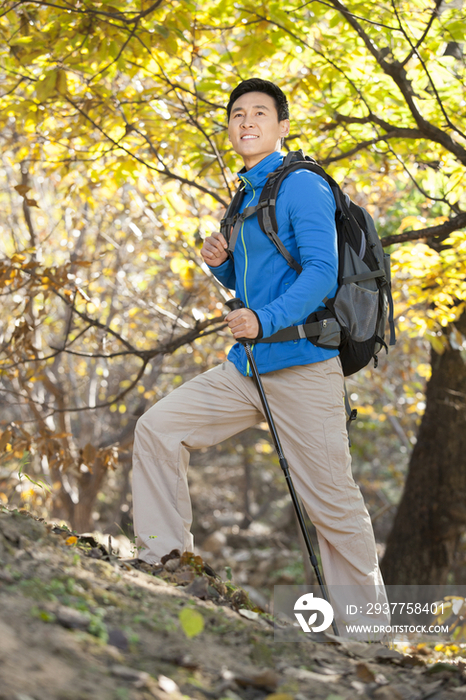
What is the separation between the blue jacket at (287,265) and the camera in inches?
97.6

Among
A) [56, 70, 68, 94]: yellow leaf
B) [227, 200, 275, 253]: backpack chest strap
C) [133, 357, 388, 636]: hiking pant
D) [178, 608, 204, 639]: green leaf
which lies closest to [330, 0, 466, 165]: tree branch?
[227, 200, 275, 253]: backpack chest strap

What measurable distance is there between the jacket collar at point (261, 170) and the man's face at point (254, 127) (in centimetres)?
9

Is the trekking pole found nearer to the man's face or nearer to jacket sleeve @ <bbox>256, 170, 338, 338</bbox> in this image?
jacket sleeve @ <bbox>256, 170, 338, 338</bbox>

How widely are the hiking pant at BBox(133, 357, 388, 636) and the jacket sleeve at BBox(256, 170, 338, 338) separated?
1.13ft

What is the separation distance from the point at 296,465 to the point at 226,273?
1088 mm

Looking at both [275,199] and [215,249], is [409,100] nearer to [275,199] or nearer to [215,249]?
[275,199]

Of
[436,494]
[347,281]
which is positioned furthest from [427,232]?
[436,494]

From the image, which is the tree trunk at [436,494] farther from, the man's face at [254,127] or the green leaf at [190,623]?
the green leaf at [190,623]

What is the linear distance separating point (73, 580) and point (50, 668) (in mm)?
534

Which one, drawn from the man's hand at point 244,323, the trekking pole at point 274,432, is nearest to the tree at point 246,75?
the trekking pole at point 274,432

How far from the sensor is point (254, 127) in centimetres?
293

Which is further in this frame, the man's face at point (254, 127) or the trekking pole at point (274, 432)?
the man's face at point (254, 127)

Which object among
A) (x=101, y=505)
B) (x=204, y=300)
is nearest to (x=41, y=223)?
(x=204, y=300)

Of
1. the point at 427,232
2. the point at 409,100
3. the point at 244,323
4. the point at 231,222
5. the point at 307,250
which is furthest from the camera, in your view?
the point at 427,232
